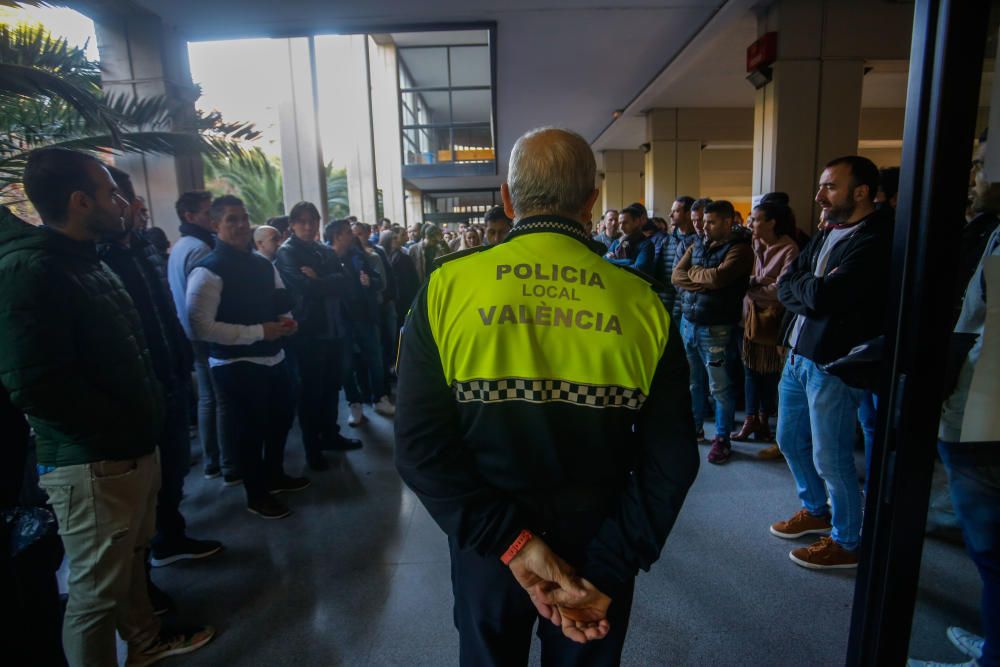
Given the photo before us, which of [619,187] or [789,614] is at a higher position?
[619,187]

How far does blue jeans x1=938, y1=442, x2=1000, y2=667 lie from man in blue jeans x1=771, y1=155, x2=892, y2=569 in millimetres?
889

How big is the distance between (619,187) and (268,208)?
20.7 metres

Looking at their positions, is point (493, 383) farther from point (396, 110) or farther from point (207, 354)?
point (396, 110)

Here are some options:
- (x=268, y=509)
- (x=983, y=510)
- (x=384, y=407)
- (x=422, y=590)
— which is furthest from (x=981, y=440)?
(x=384, y=407)

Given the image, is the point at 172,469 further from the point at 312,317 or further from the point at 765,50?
the point at 765,50

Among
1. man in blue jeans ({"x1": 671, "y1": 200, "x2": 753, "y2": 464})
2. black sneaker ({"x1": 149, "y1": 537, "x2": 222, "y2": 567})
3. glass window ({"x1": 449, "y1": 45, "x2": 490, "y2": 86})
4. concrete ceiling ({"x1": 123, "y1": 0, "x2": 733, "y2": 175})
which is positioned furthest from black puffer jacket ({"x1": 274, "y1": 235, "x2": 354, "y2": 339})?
glass window ({"x1": 449, "y1": 45, "x2": 490, "y2": 86})

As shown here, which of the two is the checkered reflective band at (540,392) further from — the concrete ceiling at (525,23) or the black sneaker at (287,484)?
the concrete ceiling at (525,23)

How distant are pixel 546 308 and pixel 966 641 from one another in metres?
1.75

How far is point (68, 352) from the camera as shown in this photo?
161 cm

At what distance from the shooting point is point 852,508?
8.20ft

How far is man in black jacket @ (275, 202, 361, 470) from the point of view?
3826mm

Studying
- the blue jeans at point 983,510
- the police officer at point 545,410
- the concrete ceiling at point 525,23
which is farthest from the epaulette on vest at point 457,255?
the concrete ceiling at point 525,23

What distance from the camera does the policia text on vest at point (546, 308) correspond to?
43.0 inches

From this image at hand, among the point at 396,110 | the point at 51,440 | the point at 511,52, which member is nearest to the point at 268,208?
the point at 396,110
